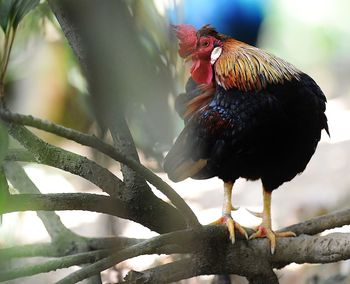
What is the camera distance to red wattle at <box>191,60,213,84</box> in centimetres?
71

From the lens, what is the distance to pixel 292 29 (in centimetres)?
50

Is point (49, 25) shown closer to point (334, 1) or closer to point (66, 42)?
point (66, 42)

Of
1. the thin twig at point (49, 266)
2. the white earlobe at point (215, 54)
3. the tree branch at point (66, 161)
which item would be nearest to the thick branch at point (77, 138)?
the tree branch at point (66, 161)

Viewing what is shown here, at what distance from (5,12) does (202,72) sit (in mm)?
381

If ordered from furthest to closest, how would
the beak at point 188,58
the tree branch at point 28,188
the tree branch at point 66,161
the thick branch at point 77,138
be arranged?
the tree branch at point 28,188 → the beak at point 188,58 → the tree branch at point 66,161 → the thick branch at point 77,138

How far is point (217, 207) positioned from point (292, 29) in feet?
2.59

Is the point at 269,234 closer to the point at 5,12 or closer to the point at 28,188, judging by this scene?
the point at 28,188

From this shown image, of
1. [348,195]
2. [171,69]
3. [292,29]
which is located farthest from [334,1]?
[348,195]

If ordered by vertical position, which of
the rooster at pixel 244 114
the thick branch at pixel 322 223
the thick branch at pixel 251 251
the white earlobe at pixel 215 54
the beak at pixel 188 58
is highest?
the white earlobe at pixel 215 54

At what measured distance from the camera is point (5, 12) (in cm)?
37

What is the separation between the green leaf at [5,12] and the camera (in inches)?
14.4

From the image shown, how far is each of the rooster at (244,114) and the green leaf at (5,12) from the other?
0.31m

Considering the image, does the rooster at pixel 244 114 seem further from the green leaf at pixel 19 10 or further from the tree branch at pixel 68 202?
the green leaf at pixel 19 10

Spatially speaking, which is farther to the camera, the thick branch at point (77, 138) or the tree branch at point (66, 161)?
the tree branch at point (66, 161)
